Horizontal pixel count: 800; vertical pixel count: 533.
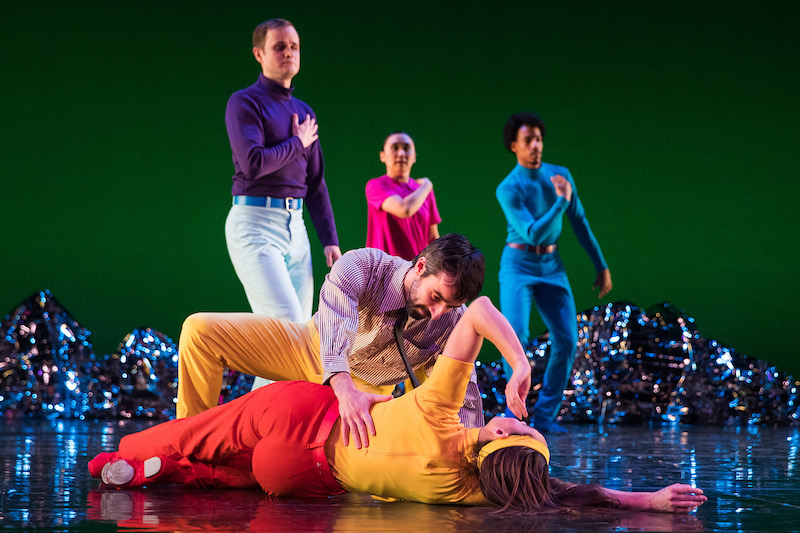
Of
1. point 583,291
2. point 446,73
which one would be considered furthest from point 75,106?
point 583,291

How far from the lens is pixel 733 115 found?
20.3ft

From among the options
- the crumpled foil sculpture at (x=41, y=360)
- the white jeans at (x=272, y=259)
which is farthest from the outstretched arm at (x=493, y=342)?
the crumpled foil sculpture at (x=41, y=360)

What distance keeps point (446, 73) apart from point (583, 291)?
174 centimetres

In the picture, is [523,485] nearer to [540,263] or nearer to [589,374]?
[540,263]

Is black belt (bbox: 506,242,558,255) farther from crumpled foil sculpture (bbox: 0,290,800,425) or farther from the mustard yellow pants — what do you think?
the mustard yellow pants

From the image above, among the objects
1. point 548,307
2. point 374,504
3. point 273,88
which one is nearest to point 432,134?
point 548,307

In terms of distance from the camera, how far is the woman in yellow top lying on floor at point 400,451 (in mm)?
1751

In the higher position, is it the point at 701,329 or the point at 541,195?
the point at 541,195

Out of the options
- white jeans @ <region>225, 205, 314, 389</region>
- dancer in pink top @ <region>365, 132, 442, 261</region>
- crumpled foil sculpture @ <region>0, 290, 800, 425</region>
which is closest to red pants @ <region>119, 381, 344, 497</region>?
white jeans @ <region>225, 205, 314, 389</region>

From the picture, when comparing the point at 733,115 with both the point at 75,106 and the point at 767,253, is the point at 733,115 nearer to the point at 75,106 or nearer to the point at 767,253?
the point at 767,253

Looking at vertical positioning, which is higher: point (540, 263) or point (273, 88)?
point (273, 88)

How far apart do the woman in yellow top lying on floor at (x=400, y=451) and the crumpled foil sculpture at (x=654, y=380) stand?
332 cm

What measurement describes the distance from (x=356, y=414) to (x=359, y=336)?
0.52 meters

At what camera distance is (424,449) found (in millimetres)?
1791
